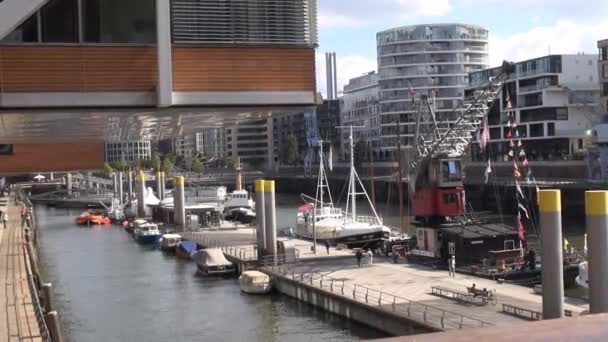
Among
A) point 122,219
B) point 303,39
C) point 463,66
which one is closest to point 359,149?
point 463,66

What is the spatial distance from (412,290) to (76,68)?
20.0 metres

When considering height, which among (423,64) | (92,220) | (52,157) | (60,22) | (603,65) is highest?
(423,64)

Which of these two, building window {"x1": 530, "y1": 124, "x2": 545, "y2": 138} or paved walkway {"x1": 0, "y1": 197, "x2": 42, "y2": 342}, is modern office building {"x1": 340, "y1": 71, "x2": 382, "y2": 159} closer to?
building window {"x1": 530, "y1": 124, "x2": 545, "y2": 138}

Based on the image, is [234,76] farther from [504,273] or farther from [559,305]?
[504,273]

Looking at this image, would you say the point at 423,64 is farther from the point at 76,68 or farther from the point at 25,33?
the point at 25,33

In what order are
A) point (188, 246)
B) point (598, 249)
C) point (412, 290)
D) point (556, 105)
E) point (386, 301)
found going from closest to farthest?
point (598, 249), point (386, 301), point (412, 290), point (188, 246), point (556, 105)

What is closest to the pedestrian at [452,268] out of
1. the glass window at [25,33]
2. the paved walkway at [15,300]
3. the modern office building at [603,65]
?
the paved walkway at [15,300]

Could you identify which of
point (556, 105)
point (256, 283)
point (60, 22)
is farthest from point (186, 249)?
point (556, 105)

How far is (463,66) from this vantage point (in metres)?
124

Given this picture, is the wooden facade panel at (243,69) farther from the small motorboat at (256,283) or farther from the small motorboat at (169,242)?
the small motorboat at (169,242)

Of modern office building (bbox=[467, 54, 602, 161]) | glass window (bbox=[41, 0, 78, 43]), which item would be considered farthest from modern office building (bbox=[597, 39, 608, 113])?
glass window (bbox=[41, 0, 78, 43])

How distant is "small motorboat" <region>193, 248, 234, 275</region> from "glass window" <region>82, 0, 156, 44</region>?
1205 inches

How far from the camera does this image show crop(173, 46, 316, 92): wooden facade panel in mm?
8484

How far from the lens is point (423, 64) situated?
12356 cm
